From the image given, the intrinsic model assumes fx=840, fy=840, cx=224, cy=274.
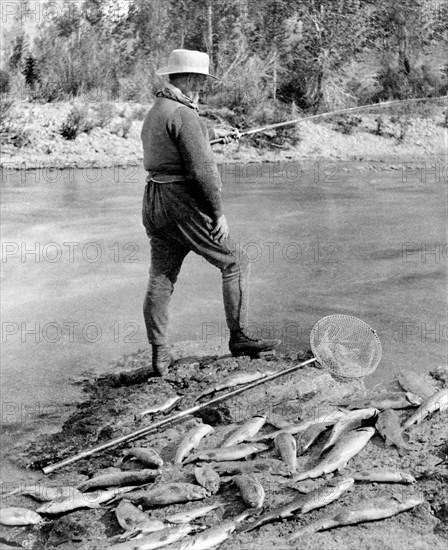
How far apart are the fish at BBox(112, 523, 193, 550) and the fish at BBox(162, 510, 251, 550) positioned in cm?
4

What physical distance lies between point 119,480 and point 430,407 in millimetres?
1934

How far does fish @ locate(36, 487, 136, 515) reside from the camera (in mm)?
4188

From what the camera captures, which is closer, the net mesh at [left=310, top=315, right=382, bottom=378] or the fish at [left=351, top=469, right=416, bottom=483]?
the fish at [left=351, top=469, right=416, bottom=483]

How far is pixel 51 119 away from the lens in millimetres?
18000

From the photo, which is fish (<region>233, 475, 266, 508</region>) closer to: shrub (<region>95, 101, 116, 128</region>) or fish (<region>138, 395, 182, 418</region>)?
fish (<region>138, 395, 182, 418</region>)

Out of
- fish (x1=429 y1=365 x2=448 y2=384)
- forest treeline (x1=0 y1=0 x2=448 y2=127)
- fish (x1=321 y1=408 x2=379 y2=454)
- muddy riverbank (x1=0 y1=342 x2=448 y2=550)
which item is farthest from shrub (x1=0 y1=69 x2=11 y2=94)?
fish (x1=321 y1=408 x2=379 y2=454)

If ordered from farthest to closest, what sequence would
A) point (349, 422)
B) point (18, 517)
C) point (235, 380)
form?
point (235, 380), point (349, 422), point (18, 517)

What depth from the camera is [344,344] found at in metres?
6.09

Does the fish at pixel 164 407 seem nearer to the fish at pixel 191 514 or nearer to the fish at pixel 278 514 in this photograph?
the fish at pixel 191 514

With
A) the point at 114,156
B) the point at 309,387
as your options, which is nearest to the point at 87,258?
the point at 309,387

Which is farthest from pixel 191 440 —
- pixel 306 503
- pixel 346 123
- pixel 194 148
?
pixel 346 123

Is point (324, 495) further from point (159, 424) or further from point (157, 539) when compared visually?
point (159, 424)

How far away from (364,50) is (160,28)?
595cm

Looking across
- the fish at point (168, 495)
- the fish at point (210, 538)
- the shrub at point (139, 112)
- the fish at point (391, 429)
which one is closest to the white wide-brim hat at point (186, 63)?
the fish at point (391, 429)
